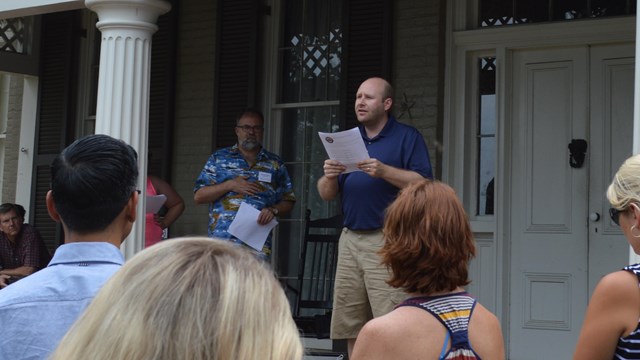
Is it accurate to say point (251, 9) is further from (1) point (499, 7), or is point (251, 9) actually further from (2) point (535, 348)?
(2) point (535, 348)

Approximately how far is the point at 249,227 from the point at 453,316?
404 centimetres

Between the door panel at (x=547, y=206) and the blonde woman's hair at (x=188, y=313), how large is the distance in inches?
235

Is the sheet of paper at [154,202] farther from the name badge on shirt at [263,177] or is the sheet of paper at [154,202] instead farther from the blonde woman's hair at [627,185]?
the blonde woman's hair at [627,185]

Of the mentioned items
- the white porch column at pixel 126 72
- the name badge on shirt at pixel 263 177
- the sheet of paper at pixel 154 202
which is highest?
the white porch column at pixel 126 72

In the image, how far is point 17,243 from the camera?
863 cm

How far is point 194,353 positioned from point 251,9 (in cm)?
754

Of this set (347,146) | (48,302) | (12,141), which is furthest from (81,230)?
(12,141)

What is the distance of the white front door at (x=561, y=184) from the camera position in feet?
22.6

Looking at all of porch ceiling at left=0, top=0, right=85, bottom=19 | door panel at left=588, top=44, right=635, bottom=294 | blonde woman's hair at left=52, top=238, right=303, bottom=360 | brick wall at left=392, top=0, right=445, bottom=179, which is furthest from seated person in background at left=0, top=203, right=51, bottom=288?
blonde woman's hair at left=52, top=238, right=303, bottom=360

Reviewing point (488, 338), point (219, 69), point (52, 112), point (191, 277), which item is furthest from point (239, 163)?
point (191, 277)

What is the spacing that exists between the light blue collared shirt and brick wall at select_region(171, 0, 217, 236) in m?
6.35

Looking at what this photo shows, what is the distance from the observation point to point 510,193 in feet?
23.8

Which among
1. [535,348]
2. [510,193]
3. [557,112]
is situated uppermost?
[557,112]

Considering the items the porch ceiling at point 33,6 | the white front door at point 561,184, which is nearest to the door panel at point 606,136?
the white front door at point 561,184
